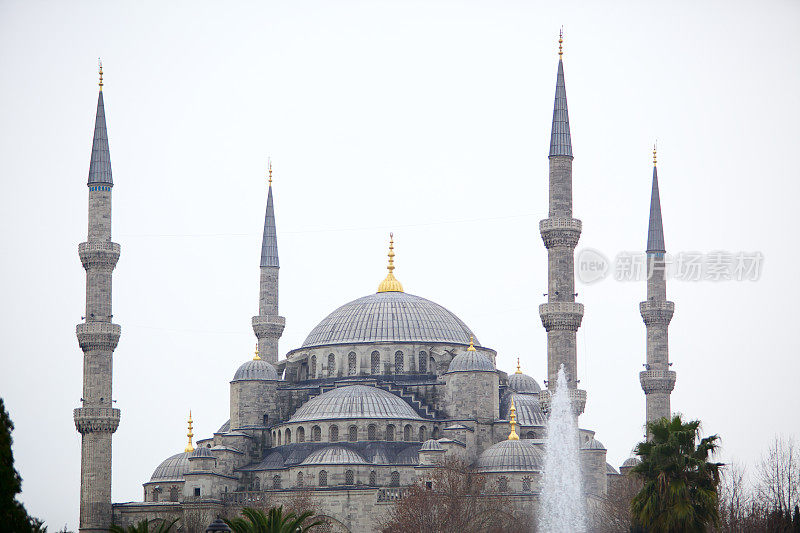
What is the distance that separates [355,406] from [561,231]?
33.4 feet

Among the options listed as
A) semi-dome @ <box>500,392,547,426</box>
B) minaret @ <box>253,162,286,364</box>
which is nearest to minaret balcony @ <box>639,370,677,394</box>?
semi-dome @ <box>500,392,547,426</box>

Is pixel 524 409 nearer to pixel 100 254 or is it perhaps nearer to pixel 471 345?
pixel 471 345

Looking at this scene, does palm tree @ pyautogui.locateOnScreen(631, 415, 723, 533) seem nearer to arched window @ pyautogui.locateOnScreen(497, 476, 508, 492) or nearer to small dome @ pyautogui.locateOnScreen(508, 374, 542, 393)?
arched window @ pyautogui.locateOnScreen(497, 476, 508, 492)

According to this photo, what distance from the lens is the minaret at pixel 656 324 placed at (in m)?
64.1

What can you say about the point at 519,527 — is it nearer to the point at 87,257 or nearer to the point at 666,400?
the point at 666,400

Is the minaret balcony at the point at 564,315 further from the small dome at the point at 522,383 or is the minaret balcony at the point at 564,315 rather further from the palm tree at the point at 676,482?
the palm tree at the point at 676,482

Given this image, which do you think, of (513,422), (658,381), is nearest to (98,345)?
(513,422)

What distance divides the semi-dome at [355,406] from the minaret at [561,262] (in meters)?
6.30

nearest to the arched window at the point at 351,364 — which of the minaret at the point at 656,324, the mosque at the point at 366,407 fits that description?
the mosque at the point at 366,407

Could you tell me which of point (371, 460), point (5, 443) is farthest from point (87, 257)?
point (5, 443)

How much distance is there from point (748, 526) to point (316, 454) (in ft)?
55.3

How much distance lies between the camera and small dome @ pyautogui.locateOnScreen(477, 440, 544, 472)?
5691cm

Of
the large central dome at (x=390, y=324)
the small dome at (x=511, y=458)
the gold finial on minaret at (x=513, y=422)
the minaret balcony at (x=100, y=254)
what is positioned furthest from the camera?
the large central dome at (x=390, y=324)

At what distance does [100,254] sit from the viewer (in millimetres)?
60812
